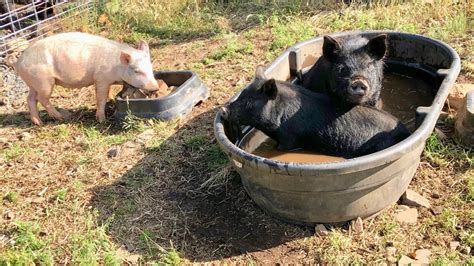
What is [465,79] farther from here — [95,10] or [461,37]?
[95,10]

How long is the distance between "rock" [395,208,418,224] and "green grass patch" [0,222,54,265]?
2482mm

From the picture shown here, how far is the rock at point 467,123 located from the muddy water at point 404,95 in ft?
1.25

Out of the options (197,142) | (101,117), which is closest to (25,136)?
(101,117)

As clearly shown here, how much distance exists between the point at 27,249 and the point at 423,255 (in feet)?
9.05

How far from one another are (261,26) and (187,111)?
2.32 metres

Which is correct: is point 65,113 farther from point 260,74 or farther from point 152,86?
point 260,74

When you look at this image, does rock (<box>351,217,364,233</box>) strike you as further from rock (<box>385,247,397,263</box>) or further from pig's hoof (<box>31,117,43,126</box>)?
pig's hoof (<box>31,117,43,126</box>)

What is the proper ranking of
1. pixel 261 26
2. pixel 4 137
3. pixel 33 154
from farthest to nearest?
pixel 261 26, pixel 4 137, pixel 33 154

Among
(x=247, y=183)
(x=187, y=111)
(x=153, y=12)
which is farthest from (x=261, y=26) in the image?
(x=247, y=183)

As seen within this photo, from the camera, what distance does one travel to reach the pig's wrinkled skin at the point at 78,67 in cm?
571

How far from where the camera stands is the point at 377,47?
170 inches

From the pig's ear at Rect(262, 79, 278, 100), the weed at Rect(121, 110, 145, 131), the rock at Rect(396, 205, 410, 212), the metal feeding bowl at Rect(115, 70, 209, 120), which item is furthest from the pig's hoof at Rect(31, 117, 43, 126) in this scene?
the rock at Rect(396, 205, 410, 212)

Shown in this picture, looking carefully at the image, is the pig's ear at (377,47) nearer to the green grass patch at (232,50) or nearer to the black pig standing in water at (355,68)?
the black pig standing in water at (355,68)

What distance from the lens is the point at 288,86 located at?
456 centimetres
